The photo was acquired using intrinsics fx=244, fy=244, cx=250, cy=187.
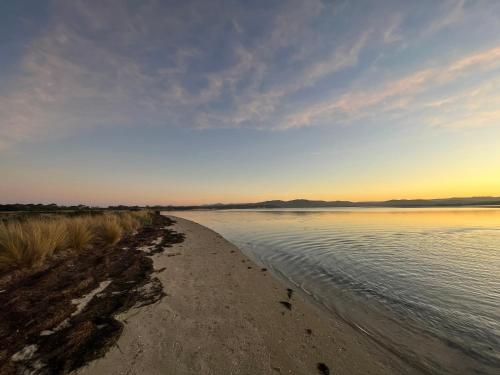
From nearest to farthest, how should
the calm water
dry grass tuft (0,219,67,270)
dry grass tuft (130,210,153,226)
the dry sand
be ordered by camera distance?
1. the dry sand
2. the calm water
3. dry grass tuft (0,219,67,270)
4. dry grass tuft (130,210,153,226)

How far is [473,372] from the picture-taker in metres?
3.52

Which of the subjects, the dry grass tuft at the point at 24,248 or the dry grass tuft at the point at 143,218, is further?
the dry grass tuft at the point at 143,218

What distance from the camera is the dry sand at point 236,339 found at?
3.39 m

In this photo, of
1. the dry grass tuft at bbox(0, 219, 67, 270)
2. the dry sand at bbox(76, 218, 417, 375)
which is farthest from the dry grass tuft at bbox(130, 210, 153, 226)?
the dry sand at bbox(76, 218, 417, 375)

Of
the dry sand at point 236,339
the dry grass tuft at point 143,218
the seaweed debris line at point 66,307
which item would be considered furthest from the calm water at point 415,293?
the dry grass tuft at point 143,218

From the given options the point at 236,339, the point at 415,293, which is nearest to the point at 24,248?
the point at 236,339

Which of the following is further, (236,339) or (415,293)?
(415,293)

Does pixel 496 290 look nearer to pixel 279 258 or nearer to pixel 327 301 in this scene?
pixel 327 301

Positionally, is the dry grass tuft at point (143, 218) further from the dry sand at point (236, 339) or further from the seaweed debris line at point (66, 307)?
the dry sand at point (236, 339)

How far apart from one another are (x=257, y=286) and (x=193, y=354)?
3540 millimetres

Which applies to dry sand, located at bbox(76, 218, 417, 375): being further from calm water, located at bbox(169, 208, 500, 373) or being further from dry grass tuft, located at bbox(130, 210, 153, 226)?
dry grass tuft, located at bbox(130, 210, 153, 226)

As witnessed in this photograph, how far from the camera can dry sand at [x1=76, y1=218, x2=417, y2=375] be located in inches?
134

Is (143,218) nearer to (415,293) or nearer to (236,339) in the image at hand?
(236,339)

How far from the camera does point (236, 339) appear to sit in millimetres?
4098
